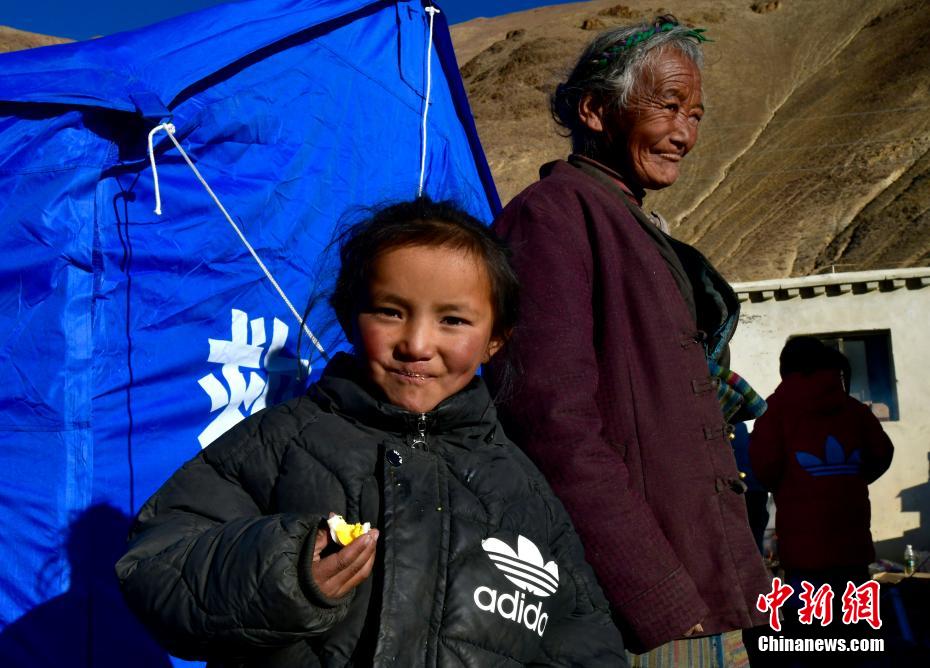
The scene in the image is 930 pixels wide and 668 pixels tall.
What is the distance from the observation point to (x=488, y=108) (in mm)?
42938

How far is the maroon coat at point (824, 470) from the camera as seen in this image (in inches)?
199

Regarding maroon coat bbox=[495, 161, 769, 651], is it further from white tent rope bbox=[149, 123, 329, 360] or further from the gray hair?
white tent rope bbox=[149, 123, 329, 360]

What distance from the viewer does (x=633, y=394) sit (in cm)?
176

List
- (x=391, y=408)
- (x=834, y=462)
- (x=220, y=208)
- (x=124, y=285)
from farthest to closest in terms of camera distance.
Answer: (x=834, y=462) → (x=220, y=208) → (x=124, y=285) → (x=391, y=408)

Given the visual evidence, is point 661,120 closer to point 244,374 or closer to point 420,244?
point 420,244

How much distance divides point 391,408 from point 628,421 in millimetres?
502

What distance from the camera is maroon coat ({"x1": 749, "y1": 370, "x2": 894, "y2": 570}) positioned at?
506 centimetres

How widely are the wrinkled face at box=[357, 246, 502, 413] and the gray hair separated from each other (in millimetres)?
613

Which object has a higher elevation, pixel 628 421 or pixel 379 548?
pixel 628 421

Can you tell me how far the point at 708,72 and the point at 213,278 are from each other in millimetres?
42908

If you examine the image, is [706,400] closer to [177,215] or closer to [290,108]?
[177,215]

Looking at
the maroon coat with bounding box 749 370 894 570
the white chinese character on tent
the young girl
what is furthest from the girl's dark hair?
the maroon coat with bounding box 749 370 894 570

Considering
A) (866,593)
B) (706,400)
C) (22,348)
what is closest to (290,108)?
(22,348)

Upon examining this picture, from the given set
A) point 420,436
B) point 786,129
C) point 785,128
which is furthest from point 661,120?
point 785,128
